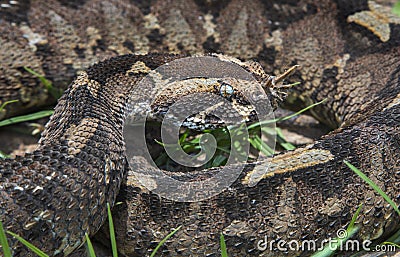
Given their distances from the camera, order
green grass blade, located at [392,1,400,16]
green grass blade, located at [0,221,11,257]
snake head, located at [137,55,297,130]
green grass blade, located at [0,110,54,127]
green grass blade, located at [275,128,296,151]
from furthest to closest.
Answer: green grass blade, located at [392,1,400,16]
green grass blade, located at [0,110,54,127]
green grass blade, located at [275,128,296,151]
snake head, located at [137,55,297,130]
green grass blade, located at [0,221,11,257]

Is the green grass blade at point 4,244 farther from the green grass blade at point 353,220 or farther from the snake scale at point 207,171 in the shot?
the green grass blade at point 353,220

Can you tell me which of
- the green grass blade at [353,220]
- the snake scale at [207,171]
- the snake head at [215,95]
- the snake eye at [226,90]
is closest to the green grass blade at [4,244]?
the snake scale at [207,171]

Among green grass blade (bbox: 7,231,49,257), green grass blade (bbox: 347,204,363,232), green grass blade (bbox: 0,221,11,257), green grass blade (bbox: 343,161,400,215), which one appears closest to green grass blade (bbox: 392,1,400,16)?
green grass blade (bbox: 343,161,400,215)

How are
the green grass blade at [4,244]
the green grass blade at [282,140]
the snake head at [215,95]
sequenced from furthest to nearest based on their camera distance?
the green grass blade at [282,140] → the snake head at [215,95] → the green grass blade at [4,244]

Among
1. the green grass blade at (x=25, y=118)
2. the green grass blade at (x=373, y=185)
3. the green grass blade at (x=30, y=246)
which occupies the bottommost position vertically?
the green grass blade at (x=25, y=118)

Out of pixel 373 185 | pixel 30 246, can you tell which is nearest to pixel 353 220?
pixel 373 185

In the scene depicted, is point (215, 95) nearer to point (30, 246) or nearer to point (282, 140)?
point (282, 140)

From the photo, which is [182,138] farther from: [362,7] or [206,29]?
[362,7]

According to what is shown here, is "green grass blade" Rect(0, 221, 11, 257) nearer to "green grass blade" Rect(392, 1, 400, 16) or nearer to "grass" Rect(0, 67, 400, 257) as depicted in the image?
"grass" Rect(0, 67, 400, 257)

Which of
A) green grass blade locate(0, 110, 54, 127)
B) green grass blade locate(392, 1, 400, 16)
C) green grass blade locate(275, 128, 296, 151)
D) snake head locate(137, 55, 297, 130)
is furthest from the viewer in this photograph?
green grass blade locate(392, 1, 400, 16)
